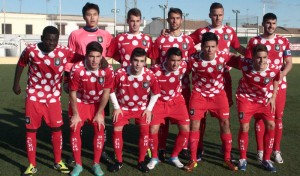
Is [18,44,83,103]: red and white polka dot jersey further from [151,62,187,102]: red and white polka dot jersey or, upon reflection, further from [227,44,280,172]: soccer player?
[227,44,280,172]: soccer player

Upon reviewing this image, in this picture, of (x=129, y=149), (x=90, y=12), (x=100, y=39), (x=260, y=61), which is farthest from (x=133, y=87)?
(x=260, y=61)

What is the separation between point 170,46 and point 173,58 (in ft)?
1.66

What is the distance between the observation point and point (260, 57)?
499 centimetres

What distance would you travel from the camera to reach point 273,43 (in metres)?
5.57

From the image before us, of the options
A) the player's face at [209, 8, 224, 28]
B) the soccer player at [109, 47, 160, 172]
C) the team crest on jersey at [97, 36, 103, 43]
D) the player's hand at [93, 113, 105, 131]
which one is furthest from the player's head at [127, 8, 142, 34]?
the player's hand at [93, 113, 105, 131]

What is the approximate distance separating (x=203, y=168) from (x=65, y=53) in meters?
2.33

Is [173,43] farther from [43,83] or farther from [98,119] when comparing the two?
[43,83]

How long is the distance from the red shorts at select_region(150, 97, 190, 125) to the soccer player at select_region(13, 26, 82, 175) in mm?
1243

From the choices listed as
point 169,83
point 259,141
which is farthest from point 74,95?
point 259,141

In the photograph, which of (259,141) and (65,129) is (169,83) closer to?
(259,141)

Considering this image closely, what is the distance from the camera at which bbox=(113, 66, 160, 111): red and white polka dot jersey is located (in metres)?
5.12

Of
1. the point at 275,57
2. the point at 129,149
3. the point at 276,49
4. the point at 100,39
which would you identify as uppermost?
the point at 100,39

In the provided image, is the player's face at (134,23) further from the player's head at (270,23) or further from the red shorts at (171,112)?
the player's head at (270,23)

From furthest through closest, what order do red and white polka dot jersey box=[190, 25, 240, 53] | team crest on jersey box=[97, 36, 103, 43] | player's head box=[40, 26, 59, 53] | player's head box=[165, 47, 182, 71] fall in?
red and white polka dot jersey box=[190, 25, 240, 53], team crest on jersey box=[97, 36, 103, 43], player's head box=[165, 47, 182, 71], player's head box=[40, 26, 59, 53]
